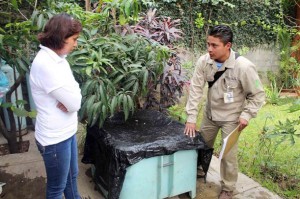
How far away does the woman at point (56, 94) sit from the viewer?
1598 millimetres

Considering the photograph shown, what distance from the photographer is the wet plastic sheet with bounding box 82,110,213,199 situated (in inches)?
84.5

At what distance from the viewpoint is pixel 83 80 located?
2467mm

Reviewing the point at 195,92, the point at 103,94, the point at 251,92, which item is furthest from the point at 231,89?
the point at 103,94

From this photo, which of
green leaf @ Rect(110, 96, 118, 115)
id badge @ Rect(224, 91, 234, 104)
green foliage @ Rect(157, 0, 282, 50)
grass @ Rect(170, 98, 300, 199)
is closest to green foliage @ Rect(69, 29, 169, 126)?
green leaf @ Rect(110, 96, 118, 115)

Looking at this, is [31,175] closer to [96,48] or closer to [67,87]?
[96,48]

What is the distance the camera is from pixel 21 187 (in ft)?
8.59

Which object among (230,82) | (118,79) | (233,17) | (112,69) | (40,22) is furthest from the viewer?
(233,17)

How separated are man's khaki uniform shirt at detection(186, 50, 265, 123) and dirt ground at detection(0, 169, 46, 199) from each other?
4.95 ft

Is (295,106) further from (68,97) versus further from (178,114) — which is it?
(178,114)

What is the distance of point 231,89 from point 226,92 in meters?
0.05

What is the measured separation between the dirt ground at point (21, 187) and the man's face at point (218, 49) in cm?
192

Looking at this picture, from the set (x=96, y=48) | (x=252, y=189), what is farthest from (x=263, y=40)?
(x=96, y=48)

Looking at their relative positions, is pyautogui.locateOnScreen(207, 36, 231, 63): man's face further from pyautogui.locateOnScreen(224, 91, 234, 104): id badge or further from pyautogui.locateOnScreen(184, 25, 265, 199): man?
pyautogui.locateOnScreen(224, 91, 234, 104): id badge

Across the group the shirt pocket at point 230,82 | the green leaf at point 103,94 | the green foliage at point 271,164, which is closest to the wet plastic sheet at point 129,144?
the green leaf at point 103,94
